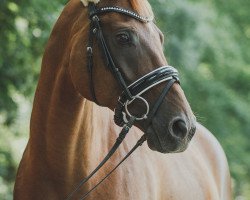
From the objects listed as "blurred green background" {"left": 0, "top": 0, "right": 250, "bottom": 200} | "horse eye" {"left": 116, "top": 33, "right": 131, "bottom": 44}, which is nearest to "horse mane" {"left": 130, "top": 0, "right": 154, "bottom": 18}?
"horse eye" {"left": 116, "top": 33, "right": 131, "bottom": 44}

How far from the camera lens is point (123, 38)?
12.7 ft

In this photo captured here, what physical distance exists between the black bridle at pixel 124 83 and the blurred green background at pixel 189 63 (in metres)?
3.28

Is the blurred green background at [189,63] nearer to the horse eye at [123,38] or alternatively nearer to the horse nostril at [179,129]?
the horse eye at [123,38]

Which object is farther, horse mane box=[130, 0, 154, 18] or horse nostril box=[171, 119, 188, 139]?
horse mane box=[130, 0, 154, 18]

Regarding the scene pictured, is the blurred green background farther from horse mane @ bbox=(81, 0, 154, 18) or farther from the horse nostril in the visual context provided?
the horse nostril

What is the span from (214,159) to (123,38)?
318 cm

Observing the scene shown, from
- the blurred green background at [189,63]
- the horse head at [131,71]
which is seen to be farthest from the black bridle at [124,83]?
the blurred green background at [189,63]

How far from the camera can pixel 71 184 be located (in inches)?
166

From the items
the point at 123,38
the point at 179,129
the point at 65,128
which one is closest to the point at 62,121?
the point at 65,128

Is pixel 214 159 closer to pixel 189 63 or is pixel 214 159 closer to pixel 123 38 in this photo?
pixel 123 38

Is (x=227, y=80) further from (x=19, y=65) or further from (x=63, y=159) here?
(x=63, y=159)

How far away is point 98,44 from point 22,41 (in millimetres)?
3906

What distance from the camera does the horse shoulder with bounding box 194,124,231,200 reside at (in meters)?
6.58

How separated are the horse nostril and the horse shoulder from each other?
9.15 feet
